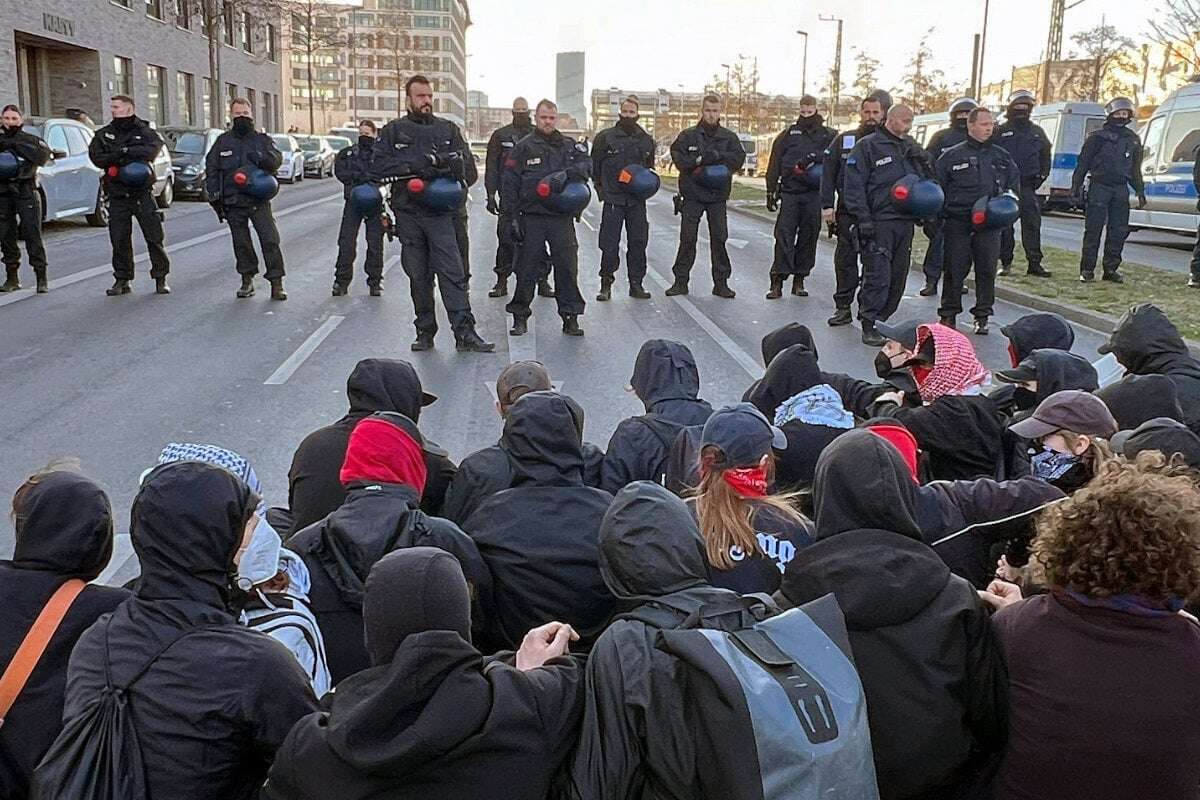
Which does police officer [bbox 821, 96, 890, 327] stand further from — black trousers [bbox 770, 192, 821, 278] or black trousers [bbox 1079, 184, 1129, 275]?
black trousers [bbox 1079, 184, 1129, 275]

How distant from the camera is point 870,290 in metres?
10.3

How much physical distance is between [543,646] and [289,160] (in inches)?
1370

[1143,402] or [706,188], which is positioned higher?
[706,188]

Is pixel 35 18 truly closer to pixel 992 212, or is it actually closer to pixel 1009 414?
pixel 992 212

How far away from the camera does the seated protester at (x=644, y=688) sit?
233cm

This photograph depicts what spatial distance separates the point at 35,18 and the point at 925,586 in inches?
1395

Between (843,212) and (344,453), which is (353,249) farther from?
(344,453)

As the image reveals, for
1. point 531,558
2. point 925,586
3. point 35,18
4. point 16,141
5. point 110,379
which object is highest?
point 35,18

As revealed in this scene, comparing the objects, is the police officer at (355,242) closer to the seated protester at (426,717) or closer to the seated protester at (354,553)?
the seated protester at (354,553)

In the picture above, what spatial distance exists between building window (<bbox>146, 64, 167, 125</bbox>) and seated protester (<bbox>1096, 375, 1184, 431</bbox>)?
141ft

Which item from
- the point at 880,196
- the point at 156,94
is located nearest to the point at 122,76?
the point at 156,94

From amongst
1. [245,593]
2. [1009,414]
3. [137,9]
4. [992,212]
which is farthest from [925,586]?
[137,9]

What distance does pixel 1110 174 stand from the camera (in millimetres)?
14047

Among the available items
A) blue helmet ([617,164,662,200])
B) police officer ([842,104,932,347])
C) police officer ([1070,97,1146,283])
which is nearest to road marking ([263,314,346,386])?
blue helmet ([617,164,662,200])
